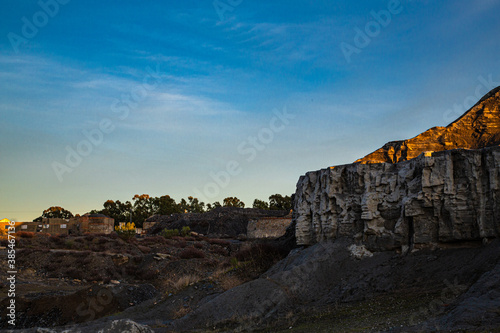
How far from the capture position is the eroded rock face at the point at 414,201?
11219 mm

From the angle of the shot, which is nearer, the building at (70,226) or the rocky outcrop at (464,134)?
the rocky outcrop at (464,134)

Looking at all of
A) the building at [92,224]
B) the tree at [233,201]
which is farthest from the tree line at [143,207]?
the building at [92,224]

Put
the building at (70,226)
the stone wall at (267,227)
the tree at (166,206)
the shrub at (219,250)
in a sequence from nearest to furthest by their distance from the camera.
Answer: the shrub at (219,250) < the stone wall at (267,227) < the building at (70,226) < the tree at (166,206)

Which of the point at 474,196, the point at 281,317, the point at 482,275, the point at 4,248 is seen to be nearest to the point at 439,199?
the point at 474,196

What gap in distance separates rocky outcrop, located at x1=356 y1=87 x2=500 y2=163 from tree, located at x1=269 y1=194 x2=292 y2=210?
55.0 metres

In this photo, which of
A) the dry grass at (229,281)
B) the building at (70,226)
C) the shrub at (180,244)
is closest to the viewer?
the dry grass at (229,281)

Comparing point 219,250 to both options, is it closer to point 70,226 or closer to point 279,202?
point 70,226

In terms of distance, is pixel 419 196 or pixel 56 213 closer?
pixel 419 196

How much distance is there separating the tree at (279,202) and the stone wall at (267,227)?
31592 millimetres

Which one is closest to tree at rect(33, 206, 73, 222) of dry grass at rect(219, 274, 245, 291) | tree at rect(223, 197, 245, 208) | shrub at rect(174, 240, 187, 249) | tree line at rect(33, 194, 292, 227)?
tree line at rect(33, 194, 292, 227)

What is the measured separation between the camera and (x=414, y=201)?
1245 centimetres

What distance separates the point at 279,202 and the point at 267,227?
3490 centimetres

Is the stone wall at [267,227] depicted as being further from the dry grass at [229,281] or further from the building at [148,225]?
the building at [148,225]

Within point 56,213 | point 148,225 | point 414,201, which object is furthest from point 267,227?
point 56,213
